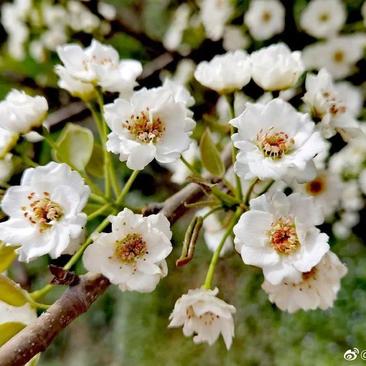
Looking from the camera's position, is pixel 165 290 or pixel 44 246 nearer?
pixel 44 246

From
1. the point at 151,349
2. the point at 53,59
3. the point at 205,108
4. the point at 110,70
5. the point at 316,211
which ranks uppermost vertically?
the point at 110,70

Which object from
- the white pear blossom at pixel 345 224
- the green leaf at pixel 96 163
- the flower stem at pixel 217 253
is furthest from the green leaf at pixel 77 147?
the white pear blossom at pixel 345 224

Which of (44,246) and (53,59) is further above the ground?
(44,246)

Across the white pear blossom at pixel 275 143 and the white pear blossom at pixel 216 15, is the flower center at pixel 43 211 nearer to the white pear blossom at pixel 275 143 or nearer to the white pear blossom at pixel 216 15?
the white pear blossom at pixel 275 143

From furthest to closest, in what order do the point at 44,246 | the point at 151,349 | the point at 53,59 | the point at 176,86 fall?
the point at 53,59 → the point at 151,349 → the point at 176,86 → the point at 44,246

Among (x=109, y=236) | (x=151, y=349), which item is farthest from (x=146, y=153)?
(x=151, y=349)

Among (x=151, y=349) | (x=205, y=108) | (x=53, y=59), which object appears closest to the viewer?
(x=151, y=349)

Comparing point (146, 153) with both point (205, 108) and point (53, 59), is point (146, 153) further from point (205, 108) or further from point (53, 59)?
point (53, 59)

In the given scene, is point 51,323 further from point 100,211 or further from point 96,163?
point 96,163

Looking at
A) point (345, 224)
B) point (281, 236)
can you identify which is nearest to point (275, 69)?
point (281, 236)
